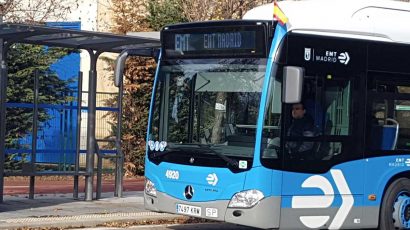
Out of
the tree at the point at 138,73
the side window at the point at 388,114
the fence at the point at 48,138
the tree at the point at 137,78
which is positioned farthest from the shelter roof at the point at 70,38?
the tree at the point at 137,78

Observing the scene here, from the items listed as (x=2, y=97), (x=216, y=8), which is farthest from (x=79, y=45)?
(x=216, y=8)

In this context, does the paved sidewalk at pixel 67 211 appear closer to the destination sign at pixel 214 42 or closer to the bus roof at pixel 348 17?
the destination sign at pixel 214 42

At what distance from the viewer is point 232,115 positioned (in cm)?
1123

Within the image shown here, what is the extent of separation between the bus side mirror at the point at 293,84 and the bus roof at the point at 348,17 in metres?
0.77

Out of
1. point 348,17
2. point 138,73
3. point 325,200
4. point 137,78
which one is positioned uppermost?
point 348,17

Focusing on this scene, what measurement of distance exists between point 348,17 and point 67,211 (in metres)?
6.15

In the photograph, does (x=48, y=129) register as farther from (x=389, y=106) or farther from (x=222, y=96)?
(x=389, y=106)

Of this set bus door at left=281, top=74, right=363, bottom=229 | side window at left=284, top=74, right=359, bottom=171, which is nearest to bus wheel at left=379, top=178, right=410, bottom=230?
bus door at left=281, top=74, right=363, bottom=229

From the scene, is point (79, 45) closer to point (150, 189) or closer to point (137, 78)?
point (150, 189)

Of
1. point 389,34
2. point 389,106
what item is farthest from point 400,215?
point 389,34

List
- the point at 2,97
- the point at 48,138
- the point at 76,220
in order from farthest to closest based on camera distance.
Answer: the point at 48,138, the point at 2,97, the point at 76,220

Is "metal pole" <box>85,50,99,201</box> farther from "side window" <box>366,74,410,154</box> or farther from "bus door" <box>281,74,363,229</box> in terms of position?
"side window" <box>366,74,410,154</box>

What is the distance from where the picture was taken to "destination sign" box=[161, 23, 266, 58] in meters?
11.2

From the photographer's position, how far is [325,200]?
11.3 metres
